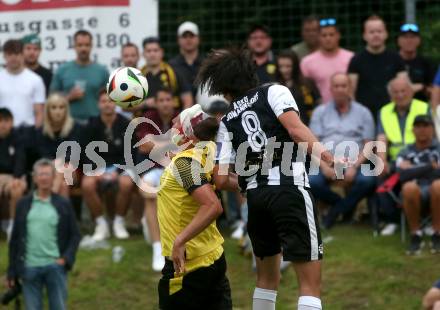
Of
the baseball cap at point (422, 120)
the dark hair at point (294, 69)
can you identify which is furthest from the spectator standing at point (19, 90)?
the baseball cap at point (422, 120)

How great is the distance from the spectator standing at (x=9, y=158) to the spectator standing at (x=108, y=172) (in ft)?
2.29

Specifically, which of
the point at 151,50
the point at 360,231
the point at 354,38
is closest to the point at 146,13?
the point at 151,50

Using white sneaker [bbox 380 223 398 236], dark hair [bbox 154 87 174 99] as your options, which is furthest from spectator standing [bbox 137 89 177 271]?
white sneaker [bbox 380 223 398 236]

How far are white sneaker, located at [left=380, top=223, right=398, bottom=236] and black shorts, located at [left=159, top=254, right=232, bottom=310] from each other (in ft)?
13.6

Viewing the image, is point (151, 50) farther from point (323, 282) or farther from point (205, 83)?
point (205, 83)

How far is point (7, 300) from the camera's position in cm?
998

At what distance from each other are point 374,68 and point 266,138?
4.80 m

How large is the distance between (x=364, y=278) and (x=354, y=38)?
392cm

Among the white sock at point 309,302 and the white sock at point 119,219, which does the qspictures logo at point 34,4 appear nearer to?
the white sock at point 119,219

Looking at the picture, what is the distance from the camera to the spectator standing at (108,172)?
11.5m

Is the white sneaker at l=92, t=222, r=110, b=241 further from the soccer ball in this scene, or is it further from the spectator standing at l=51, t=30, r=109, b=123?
the soccer ball

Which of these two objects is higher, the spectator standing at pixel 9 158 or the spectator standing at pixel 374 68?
the spectator standing at pixel 374 68

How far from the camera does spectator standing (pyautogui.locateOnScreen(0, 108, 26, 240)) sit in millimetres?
11570

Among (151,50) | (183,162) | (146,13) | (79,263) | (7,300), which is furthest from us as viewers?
(146,13)
